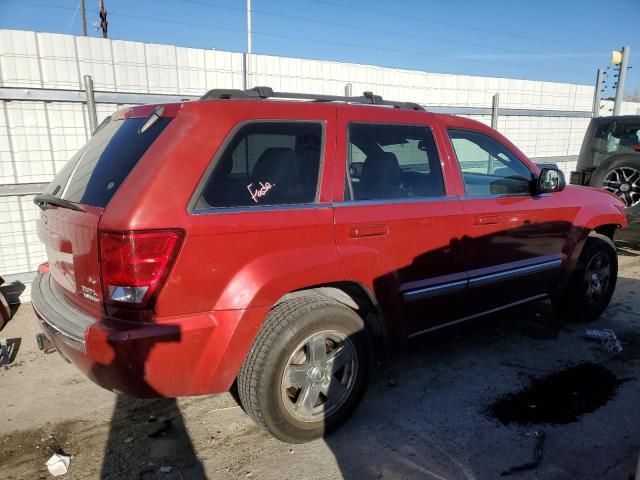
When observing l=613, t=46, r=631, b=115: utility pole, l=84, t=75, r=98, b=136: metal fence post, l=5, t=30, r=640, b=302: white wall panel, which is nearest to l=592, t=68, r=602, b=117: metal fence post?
l=613, t=46, r=631, b=115: utility pole

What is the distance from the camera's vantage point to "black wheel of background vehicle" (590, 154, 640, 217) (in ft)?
23.6

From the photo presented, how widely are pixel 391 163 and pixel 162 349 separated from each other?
6.21 feet

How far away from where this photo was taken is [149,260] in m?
2.21

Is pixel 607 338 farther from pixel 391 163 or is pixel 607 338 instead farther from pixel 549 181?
pixel 391 163

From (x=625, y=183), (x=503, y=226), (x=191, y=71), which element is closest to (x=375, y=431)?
(x=503, y=226)

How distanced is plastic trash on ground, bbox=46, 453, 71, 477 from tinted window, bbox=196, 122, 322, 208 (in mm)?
1676

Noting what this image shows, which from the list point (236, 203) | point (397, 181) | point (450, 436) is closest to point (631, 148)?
point (397, 181)

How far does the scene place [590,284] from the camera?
15.0 ft

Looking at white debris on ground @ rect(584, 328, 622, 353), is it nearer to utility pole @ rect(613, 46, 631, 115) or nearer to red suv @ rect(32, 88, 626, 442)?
red suv @ rect(32, 88, 626, 442)

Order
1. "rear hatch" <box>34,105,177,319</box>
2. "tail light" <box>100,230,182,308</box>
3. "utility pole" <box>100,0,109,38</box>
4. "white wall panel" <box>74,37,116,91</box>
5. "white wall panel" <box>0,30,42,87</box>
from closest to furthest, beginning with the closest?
"tail light" <box>100,230,182,308</box> < "rear hatch" <box>34,105,177,319</box> < "white wall panel" <box>0,30,42,87</box> < "white wall panel" <box>74,37,116,91</box> < "utility pole" <box>100,0,109,38</box>

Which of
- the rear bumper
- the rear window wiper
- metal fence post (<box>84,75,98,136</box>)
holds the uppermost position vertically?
metal fence post (<box>84,75,98,136</box>)

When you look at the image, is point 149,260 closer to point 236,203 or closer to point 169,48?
point 236,203

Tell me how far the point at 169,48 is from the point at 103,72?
2.96 ft

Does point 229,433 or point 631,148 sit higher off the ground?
point 631,148
